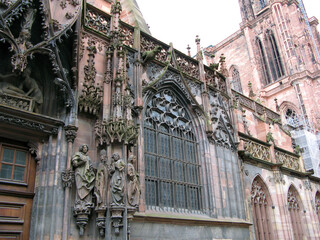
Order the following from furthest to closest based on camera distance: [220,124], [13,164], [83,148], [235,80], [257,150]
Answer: [235,80] → [257,150] → [220,124] → [83,148] → [13,164]

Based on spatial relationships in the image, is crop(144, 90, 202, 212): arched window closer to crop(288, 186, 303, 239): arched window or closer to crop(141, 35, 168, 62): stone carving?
crop(141, 35, 168, 62): stone carving

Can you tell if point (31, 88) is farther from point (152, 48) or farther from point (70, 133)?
point (152, 48)

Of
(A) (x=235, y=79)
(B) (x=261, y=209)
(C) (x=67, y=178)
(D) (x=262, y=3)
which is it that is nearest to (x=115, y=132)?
(C) (x=67, y=178)

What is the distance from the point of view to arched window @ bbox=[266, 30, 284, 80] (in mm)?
40547

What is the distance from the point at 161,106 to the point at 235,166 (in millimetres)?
3852

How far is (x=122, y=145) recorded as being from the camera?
25.5 ft

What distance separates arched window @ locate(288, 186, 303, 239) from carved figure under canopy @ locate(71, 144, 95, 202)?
11347mm

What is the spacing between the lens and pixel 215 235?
10336 millimetres

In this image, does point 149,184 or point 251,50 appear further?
point 251,50

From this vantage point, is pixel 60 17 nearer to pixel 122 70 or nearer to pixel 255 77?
pixel 122 70

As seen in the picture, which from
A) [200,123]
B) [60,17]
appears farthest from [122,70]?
[200,123]

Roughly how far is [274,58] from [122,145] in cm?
3822

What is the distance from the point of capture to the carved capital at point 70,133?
755 cm

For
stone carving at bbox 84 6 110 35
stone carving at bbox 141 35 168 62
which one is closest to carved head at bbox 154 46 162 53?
stone carving at bbox 141 35 168 62
